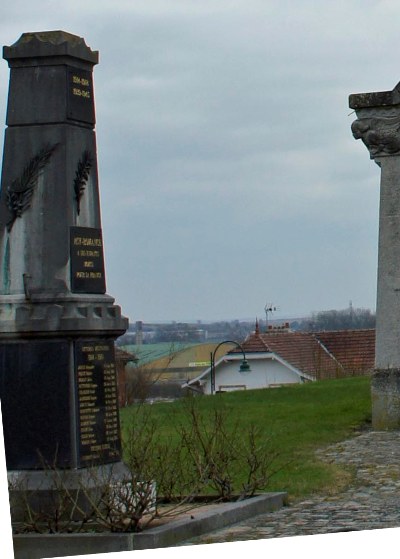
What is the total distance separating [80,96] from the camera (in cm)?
997

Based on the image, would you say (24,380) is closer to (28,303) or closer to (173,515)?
(28,303)

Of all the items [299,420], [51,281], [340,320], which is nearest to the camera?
[51,281]

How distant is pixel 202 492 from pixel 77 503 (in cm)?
200

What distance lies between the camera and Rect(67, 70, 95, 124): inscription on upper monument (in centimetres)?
987

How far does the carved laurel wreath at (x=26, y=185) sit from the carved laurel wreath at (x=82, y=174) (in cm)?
26

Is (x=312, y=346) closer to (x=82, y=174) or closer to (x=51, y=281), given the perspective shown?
(x=82, y=174)

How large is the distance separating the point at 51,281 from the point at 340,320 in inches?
1650

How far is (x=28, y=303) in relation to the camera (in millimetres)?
9734

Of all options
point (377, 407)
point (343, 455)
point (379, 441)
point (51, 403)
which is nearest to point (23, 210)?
point (51, 403)

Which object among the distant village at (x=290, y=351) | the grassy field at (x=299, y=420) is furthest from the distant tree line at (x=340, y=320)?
the grassy field at (x=299, y=420)

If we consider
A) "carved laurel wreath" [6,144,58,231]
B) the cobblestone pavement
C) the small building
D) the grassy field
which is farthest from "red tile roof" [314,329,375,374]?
"carved laurel wreath" [6,144,58,231]

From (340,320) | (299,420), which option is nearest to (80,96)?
(299,420)

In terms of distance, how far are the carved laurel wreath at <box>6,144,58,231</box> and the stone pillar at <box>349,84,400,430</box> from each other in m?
7.38

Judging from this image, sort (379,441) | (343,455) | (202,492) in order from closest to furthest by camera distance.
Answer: (202,492) → (343,455) → (379,441)
